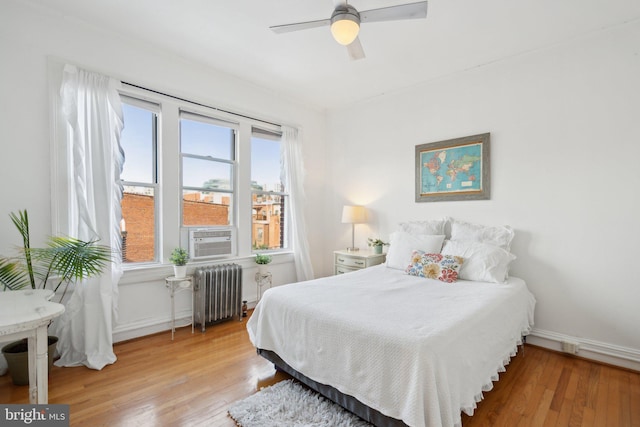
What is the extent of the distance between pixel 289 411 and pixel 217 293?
1.74m

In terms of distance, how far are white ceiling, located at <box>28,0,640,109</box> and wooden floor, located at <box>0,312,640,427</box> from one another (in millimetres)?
2838

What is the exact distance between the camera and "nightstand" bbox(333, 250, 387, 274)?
3605 millimetres

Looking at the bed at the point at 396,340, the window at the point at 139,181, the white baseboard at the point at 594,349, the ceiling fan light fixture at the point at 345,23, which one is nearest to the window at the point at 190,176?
the window at the point at 139,181

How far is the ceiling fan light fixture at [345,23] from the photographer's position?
5.96 ft

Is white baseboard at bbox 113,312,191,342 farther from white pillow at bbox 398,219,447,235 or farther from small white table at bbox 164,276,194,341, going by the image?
white pillow at bbox 398,219,447,235

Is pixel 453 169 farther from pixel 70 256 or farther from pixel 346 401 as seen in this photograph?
pixel 70 256

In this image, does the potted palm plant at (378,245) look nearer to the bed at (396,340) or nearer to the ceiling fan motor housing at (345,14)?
the bed at (396,340)

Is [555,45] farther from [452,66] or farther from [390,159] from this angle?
[390,159]

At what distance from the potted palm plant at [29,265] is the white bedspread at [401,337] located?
1.32 meters

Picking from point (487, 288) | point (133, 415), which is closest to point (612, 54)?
point (487, 288)

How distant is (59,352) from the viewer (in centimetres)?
239

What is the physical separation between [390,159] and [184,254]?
2.75 metres

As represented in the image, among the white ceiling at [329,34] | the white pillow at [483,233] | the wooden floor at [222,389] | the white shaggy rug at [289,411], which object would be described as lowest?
the wooden floor at [222,389]

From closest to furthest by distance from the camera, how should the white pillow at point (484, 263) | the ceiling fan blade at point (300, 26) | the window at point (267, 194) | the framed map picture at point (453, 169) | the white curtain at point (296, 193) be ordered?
1. the ceiling fan blade at point (300, 26)
2. the white pillow at point (484, 263)
3. the framed map picture at point (453, 169)
4. the window at point (267, 194)
5. the white curtain at point (296, 193)
